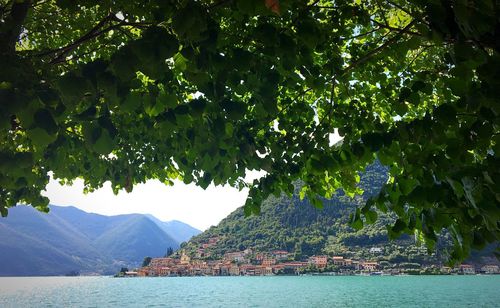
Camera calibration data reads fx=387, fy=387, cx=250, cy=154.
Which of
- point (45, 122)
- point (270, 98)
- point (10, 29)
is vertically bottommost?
point (45, 122)

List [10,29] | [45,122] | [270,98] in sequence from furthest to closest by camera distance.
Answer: [270,98]
[10,29]
[45,122]

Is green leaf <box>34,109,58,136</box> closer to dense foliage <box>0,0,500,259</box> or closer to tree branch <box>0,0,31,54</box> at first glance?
dense foliage <box>0,0,500,259</box>

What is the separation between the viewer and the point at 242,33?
5.82 m

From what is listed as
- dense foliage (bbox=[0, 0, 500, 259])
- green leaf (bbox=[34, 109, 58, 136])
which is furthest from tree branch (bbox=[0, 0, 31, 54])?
green leaf (bbox=[34, 109, 58, 136])

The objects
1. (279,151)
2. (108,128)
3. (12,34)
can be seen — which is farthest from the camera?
(279,151)

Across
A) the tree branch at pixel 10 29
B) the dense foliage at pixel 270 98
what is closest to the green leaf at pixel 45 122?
the dense foliage at pixel 270 98

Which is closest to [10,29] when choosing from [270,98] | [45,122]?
[45,122]

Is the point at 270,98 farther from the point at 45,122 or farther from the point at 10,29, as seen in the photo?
the point at 10,29

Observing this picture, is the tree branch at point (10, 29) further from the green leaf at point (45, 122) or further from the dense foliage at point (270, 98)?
the green leaf at point (45, 122)

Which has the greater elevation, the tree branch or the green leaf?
the tree branch

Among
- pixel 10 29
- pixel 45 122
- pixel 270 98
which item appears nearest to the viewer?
pixel 45 122

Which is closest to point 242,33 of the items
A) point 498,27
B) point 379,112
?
point 498,27

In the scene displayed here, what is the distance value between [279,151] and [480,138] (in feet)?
12.1

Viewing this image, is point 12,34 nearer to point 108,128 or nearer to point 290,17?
point 108,128
